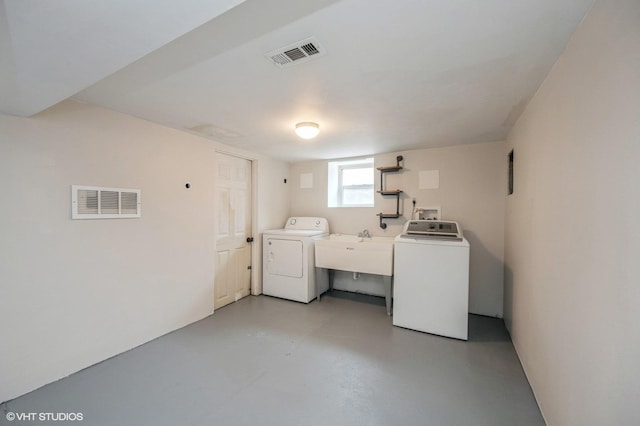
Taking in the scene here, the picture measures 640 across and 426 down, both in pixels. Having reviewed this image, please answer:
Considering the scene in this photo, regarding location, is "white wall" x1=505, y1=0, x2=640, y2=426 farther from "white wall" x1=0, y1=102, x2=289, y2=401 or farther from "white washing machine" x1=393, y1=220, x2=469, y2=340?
"white wall" x1=0, y1=102, x2=289, y2=401

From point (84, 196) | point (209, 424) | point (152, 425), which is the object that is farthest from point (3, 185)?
point (209, 424)

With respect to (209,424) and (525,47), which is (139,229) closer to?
(209,424)

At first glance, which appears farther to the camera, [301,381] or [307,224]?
[307,224]

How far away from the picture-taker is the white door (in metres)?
3.50

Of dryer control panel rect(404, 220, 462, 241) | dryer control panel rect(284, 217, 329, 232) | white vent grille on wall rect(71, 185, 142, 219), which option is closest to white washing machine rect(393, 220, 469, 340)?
dryer control panel rect(404, 220, 462, 241)

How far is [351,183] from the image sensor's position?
4.41 meters

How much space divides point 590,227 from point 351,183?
134 inches

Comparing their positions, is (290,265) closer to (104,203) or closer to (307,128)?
(307,128)

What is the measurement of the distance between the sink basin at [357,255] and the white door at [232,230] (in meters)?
1.17

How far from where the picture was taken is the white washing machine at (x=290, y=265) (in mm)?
3705

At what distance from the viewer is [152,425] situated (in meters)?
1.60

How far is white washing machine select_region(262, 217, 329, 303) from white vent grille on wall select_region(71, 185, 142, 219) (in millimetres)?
1857


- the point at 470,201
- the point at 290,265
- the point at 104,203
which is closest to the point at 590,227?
the point at 470,201

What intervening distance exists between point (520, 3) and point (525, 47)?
40 centimetres
